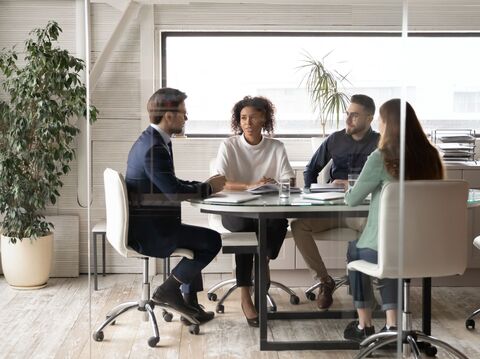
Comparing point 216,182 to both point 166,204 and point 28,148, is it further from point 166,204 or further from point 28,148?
point 28,148

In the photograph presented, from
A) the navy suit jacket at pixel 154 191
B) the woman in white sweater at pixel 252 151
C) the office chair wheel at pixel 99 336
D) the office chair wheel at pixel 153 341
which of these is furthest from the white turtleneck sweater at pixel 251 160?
the office chair wheel at pixel 99 336

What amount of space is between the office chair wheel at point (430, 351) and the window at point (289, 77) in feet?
2.73

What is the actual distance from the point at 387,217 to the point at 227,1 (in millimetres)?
932

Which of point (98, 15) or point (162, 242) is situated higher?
point (98, 15)

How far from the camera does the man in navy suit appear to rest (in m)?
2.87

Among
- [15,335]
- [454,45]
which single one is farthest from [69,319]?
[454,45]

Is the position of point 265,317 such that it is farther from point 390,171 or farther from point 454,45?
point 454,45

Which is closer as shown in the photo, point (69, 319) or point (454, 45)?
point (454, 45)

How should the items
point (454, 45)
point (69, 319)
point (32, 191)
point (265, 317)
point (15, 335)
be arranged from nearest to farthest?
point (454, 45) → point (265, 317) → point (69, 319) → point (15, 335) → point (32, 191)

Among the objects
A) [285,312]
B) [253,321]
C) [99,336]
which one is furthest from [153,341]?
[285,312]

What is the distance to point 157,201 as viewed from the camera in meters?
2.92

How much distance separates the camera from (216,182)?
2.87 meters

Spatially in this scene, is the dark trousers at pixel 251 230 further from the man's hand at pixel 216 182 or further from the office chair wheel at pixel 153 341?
the office chair wheel at pixel 153 341

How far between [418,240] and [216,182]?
74 centimetres
